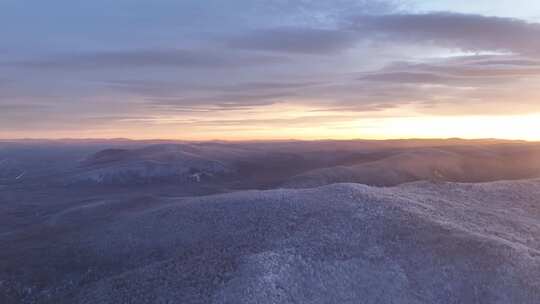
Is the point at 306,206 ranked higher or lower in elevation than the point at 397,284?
higher

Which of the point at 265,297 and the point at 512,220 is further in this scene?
the point at 512,220

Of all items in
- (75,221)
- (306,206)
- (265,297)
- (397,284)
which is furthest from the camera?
(75,221)

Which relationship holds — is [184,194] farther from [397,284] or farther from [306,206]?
[397,284]

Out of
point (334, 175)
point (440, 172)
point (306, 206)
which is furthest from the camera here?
point (440, 172)

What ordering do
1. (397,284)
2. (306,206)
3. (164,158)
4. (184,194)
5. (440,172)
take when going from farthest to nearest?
1. (164,158)
2. (440,172)
3. (184,194)
4. (306,206)
5. (397,284)

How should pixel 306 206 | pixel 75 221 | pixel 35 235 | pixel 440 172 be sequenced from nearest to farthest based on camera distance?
pixel 306 206
pixel 35 235
pixel 75 221
pixel 440 172

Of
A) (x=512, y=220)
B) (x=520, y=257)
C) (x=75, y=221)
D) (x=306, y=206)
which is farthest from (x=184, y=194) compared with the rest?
(x=520, y=257)

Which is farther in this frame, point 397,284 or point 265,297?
point 397,284

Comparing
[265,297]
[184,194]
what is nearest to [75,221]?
[184,194]

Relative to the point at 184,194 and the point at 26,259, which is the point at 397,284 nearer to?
the point at 26,259
